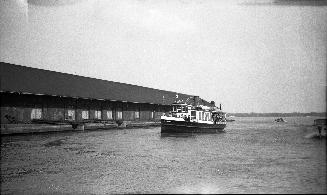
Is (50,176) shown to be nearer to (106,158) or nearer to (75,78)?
(106,158)

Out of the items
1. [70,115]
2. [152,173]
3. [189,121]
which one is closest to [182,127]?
[189,121]

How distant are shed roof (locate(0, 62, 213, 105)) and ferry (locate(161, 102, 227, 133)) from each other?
13370mm

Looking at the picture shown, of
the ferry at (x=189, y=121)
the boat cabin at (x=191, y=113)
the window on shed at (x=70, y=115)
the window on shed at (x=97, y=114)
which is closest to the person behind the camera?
the ferry at (x=189, y=121)

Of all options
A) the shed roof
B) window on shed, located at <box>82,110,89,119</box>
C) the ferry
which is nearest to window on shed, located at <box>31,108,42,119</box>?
the shed roof

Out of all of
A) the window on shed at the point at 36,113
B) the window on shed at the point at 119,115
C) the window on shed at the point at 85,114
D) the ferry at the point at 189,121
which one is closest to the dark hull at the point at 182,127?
the ferry at the point at 189,121

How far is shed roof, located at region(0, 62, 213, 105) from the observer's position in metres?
38.1

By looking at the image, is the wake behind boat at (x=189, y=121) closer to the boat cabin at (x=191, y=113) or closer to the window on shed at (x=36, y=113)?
the boat cabin at (x=191, y=113)

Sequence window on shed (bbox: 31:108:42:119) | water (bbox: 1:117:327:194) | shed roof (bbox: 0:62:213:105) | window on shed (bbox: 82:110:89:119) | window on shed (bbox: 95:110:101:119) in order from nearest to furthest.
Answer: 1. water (bbox: 1:117:327:194)
2. window on shed (bbox: 31:108:42:119)
3. shed roof (bbox: 0:62:213:105)
4. window on shed (bbox: 82:110:89:119)
5. window on shed (bbox: 95:110:101:119)

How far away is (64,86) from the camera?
45438 millimetres

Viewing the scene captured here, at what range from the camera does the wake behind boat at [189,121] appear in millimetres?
39438

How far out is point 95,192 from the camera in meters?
10.7

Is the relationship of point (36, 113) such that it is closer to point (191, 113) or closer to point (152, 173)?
point (191, 113)

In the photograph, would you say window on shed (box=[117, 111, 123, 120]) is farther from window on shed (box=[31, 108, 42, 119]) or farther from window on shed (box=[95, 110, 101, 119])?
window on shed (box=[31, 108, 42, 119])

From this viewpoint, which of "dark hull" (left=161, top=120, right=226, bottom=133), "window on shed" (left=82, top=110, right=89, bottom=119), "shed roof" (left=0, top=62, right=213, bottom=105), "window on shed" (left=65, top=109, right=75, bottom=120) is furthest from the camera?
"window on shed" (left=82, top=110, right=89, bottom=119)
